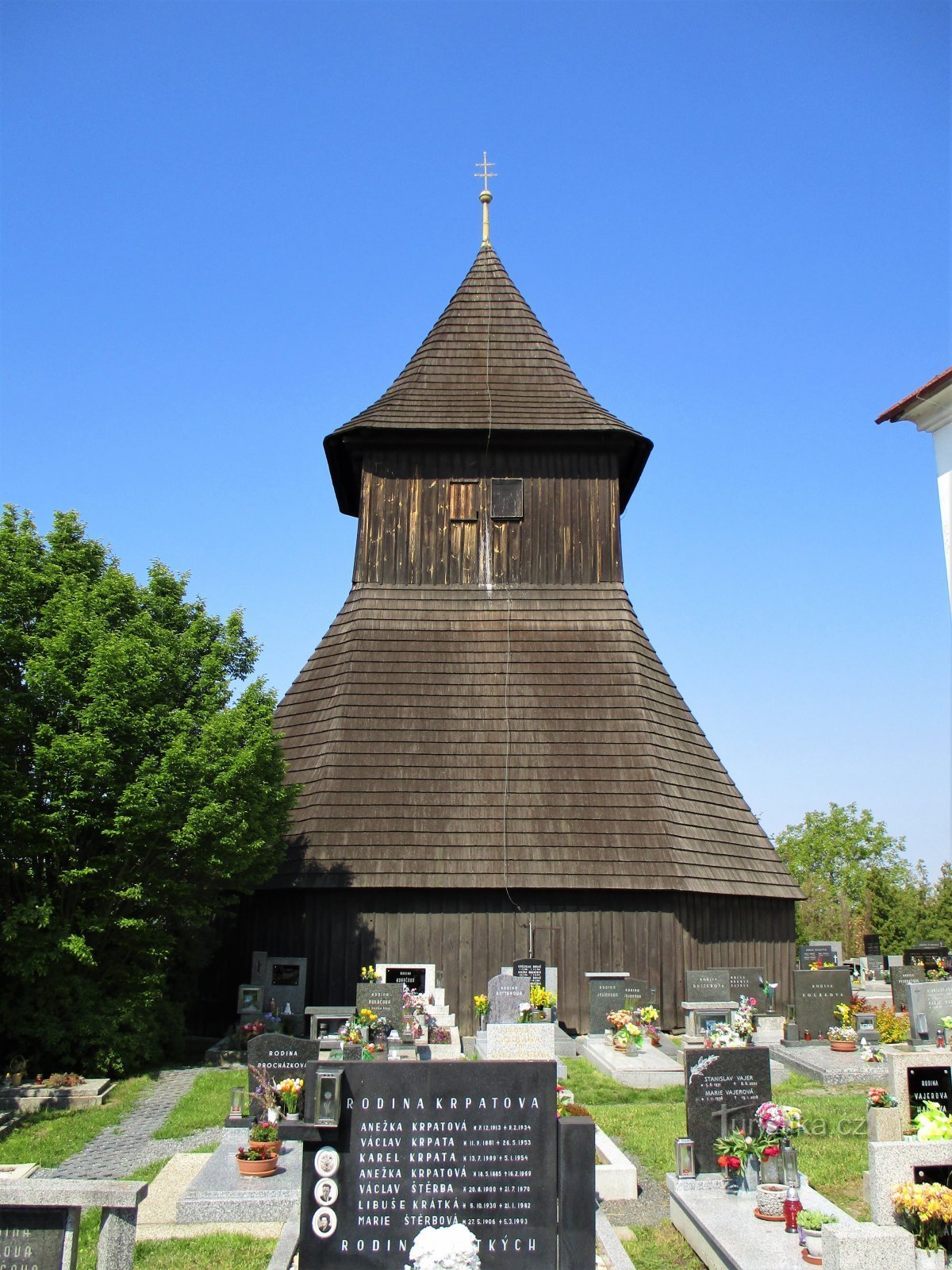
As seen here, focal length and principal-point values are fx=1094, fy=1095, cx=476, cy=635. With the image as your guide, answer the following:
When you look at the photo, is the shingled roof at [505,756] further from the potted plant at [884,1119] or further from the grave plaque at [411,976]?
the potted plant at [884,1119]

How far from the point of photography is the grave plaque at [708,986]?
17.0m

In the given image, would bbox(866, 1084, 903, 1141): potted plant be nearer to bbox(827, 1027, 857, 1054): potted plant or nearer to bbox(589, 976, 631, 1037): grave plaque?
bbox(827, 1027, 857, 1054): potted plant

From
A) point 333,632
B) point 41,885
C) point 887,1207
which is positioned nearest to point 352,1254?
point 887,1207

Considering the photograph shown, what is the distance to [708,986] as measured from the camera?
17.0 metres

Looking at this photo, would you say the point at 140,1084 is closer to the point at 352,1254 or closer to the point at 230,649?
the point at 230,649

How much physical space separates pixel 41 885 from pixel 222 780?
2.73m

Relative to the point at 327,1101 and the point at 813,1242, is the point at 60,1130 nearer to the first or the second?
the point at 327,1101

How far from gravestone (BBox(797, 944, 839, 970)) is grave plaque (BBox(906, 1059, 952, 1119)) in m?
10.7

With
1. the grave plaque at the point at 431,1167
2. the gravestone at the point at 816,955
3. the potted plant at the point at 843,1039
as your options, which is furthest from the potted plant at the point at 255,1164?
the gravestone at the point at 816,955

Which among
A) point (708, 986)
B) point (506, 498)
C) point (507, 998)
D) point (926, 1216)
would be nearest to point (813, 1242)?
point (926, 1216)

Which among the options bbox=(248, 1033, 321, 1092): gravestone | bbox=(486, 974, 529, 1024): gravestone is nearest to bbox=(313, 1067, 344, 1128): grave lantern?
bbox=(248, 1033, 321, 1092): gravestone

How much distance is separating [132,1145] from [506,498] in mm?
13927

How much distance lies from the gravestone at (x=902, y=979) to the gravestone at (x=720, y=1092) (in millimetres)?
8608

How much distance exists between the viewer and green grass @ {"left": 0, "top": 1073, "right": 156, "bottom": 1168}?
33.0 feet
